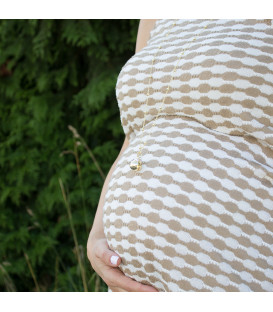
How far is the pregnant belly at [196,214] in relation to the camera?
98 cm

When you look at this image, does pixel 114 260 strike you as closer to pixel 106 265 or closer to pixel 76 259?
pixel 106 265

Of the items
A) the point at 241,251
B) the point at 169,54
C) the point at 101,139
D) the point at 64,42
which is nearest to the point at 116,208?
the point at 241,251

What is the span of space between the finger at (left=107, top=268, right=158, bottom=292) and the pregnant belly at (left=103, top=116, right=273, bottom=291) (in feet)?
0.06

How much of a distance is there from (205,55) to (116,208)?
49 cm

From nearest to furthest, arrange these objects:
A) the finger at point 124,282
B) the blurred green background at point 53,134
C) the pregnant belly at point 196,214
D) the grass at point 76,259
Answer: the pregnant belly at point 196,214, the finger at point 124,282, the grass at point 76,259, the blurred green background at point 53,134

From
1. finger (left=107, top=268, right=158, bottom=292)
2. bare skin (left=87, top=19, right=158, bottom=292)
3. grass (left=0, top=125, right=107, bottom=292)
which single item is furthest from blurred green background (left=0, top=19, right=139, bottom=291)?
finger (left=107, top=268, right=158, bottom=292)

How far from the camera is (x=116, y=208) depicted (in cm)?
115

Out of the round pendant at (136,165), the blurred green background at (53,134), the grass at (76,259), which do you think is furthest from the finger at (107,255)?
the blurred green background at (53,134)

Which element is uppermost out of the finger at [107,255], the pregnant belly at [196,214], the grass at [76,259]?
the pregnant belly at [196,214]

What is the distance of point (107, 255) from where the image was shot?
1.16m

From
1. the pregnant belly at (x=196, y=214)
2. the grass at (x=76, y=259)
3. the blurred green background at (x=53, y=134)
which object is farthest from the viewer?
the blurred green background at (x=53, y=134)

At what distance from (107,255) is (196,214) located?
0.30m

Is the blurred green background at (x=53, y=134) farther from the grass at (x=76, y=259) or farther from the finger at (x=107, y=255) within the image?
the finger at (x=107, y=255)
